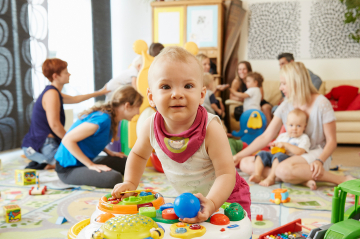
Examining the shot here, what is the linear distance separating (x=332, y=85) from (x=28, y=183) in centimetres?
364

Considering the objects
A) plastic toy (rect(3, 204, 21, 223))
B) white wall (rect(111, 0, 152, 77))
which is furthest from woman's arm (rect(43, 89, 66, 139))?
white wall (rect(111, 0, 152, 77))

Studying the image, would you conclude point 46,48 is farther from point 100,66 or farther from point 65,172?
point 65,172

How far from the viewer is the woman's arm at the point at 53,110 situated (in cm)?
231

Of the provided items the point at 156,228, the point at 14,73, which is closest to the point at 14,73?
the point at 14,73

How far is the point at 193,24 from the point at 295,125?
9.76 ft

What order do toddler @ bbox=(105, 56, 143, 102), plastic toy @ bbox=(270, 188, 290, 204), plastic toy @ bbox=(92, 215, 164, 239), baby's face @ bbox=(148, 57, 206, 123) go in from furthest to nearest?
1. toddler @ bbox=(105, 56, 143, 102)
2. plastic toy @ bbox=(270, 188, 290, 204)
3. baby's face @ bbox=(148, 57, 206, 123)
4. plastic toy @ bbox=(92, 215, 164, 239)

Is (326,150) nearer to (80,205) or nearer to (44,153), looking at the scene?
(80,205)

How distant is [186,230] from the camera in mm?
622

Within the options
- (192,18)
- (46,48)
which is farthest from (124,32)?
(46,48)

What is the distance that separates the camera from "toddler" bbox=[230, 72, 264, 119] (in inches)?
146

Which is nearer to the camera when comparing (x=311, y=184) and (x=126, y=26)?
(x=311, y=184)

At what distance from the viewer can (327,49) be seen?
14.5 feet

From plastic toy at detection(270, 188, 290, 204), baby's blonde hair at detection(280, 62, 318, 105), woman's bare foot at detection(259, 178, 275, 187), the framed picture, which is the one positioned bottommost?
woman's bare foot at detection(259, 178, 275, 187)

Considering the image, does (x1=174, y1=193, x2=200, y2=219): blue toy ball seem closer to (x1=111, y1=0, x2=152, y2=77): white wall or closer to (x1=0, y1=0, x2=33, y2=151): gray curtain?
(x1=0, y1=0, x2=33, y2=151): gray curtain
